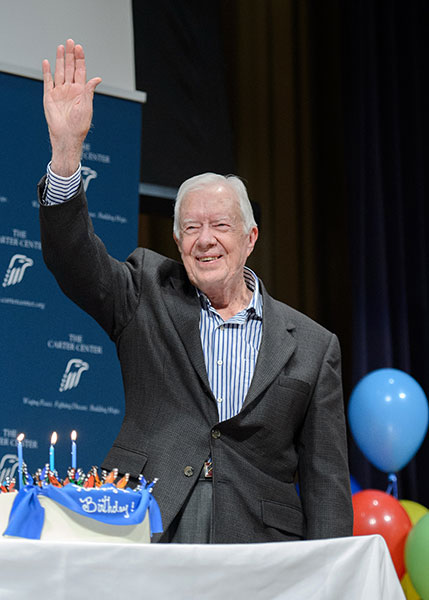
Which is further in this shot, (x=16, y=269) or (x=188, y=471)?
(x=16, y=269)

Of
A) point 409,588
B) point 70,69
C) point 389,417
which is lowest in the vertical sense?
point 409,588

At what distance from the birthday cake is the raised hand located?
2.26 ft

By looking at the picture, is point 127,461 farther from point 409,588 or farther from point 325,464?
point 409,588

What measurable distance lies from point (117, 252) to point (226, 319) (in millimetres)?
1890

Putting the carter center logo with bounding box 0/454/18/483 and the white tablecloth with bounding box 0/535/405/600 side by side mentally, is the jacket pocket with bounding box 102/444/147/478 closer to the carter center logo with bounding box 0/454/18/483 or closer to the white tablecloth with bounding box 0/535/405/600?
the white tablecloth with bounding box 0/535/405/600

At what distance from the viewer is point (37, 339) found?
360 centimetres

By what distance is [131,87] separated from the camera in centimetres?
408

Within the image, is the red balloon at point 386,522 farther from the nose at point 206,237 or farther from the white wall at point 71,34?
the white wall at point 71,34

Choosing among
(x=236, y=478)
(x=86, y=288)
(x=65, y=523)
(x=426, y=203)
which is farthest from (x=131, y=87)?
(x=65, y=523)

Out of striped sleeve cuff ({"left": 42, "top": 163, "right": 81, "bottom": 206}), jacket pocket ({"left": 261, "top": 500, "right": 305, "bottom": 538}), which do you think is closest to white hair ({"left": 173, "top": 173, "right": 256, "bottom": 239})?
striped sleeve cuff ({"left": 42, "top": 163, "right": 81, "bottom": 206})

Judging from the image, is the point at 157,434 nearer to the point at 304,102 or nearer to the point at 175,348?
the point at 175,348

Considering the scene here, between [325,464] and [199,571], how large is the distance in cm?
79

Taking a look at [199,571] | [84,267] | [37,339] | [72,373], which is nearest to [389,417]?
[72,373]

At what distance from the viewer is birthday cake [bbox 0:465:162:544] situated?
120cm
